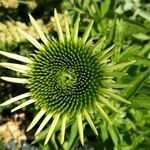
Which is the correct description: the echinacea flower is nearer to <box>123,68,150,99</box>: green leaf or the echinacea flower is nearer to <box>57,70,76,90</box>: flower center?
<box>57,70,76,90</box>: flower center

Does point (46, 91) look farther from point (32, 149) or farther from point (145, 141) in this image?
point (32, 149)

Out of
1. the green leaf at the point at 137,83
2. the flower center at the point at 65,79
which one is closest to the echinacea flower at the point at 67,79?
the flower center at the point at 65,79

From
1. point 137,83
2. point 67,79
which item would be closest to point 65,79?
point 67,79

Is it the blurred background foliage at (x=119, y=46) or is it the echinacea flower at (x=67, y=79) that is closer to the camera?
the echinacea flower at (x=67, y=79)

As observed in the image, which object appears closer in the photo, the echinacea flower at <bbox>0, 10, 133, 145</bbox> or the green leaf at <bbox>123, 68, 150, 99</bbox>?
the echinacea flower at <bbox>0, 10, 133, 145</bbox>

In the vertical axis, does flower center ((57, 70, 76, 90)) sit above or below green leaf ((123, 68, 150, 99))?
above

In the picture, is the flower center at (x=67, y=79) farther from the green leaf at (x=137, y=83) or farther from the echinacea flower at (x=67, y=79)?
the green leaf at (x=137, y=83)

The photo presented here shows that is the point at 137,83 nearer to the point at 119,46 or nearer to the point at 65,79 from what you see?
the point at 119,46

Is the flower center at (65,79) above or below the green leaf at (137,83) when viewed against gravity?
above

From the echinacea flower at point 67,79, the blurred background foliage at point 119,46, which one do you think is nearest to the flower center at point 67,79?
the echinacea flower at point 67,79

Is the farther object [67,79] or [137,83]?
[137,83]

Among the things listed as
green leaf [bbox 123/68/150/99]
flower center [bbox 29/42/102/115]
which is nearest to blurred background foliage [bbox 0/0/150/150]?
green leaf [bbox 123/68/150/99]
